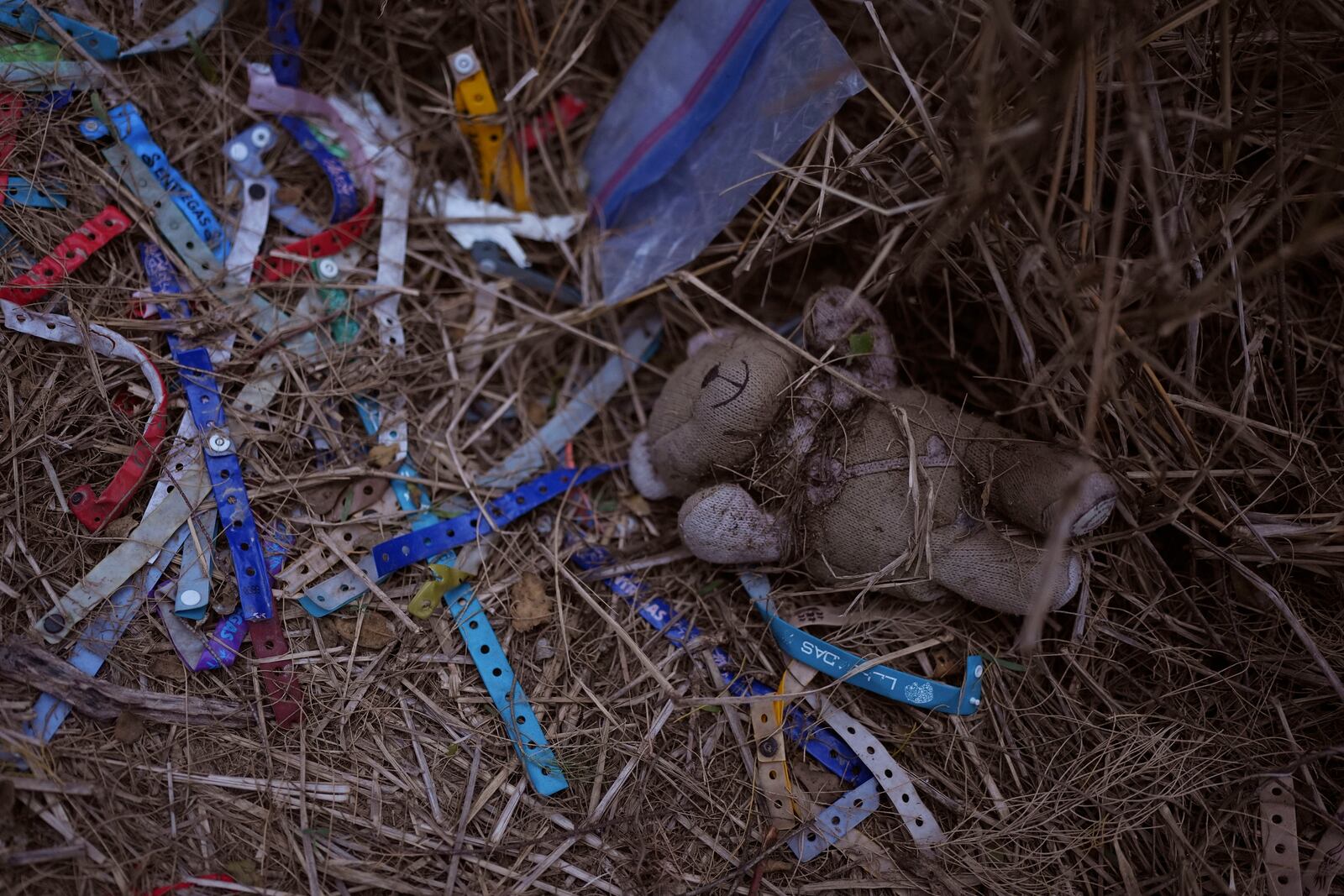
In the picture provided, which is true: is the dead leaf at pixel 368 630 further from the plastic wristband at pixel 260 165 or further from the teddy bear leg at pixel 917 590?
the teddy bear leg at pixel 917 590

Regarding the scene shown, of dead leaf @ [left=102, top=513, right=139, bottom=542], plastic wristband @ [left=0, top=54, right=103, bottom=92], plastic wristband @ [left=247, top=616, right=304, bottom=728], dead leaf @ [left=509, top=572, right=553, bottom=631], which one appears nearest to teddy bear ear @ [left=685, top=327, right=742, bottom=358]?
dead leaf @ [left=509, top=572, right=553, bottom=631]

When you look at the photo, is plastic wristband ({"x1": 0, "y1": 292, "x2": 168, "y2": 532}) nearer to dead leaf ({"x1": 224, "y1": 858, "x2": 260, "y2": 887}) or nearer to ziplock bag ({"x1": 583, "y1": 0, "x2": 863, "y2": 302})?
dead leaf ({"x1": 224, "y1": 858, "x2": 260, "y2": 887})

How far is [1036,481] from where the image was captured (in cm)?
170

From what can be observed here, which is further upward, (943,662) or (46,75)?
(46,75)

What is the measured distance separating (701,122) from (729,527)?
0.97m

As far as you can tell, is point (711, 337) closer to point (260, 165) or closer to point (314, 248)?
point (314, 248)

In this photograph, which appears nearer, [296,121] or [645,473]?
[645,473]

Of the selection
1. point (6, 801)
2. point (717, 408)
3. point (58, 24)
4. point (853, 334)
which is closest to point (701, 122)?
point (853, 334)

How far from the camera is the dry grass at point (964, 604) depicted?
1.65m

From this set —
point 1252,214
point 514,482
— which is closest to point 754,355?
point 514,482

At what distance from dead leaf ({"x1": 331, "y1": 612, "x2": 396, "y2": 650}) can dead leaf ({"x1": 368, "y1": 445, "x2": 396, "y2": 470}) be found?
13.2 inches

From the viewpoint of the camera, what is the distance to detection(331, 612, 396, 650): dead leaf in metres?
1.84

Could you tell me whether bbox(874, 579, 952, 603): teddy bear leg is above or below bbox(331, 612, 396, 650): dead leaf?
below

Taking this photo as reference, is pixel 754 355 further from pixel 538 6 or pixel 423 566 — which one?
pixel 538 6
